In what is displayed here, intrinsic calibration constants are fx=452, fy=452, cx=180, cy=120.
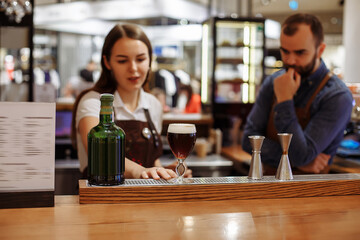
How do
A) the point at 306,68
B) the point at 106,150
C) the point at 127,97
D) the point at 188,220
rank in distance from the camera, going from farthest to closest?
1. the point at 306,68
2. the point at 127,97
3. the point at 106,150
4. the point at 188,220

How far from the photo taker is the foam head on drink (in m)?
1.53

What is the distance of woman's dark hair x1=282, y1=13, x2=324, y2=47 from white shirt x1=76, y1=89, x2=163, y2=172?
2.58 feet

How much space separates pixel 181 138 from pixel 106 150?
261mm

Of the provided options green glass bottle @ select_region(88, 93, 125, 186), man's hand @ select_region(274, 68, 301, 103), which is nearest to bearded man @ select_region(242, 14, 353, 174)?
man's hand @ select_region(274, 68, 301, 103)

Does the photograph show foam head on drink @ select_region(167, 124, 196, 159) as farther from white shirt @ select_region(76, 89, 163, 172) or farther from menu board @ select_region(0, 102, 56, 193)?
white shirt @ select_region(76, 89, 163, 172)

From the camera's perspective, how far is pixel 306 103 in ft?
7.80

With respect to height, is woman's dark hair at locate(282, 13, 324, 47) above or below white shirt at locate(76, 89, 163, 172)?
above

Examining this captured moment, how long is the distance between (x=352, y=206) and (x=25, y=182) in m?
1.07

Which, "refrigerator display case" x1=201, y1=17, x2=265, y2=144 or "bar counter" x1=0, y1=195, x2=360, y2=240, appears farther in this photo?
"refrigerator display case" x1=201, y1=17, x2=265, y2=144

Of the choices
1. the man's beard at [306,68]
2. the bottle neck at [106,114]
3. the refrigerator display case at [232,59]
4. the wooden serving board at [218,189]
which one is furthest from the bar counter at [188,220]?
the refrigerator display case at [232,59]

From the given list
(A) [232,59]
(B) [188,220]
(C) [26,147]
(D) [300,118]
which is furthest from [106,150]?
(A) [232,59]

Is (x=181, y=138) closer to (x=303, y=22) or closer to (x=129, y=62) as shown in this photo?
(x=129, y=62)

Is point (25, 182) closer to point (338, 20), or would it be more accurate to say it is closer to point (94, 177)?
point (94, 177)

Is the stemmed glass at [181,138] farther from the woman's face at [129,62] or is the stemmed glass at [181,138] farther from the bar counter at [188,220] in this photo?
the woman's face at [129,62]
